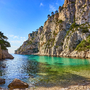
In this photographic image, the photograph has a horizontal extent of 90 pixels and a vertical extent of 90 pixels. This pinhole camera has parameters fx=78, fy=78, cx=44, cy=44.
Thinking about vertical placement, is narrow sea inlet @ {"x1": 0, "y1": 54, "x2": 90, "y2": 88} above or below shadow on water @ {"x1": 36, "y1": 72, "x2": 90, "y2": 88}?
below

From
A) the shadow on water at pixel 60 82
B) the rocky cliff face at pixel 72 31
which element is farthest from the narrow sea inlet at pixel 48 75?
the rocky cliff face at pixel 72 31

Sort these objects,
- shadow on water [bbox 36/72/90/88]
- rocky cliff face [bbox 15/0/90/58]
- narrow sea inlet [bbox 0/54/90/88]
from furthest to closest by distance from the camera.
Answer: rocky cliff face [bbox 15/0/90/58], narrow sea inlet [bbox 0/54/90/88], shadow on water [bbox 36/72/90/88]

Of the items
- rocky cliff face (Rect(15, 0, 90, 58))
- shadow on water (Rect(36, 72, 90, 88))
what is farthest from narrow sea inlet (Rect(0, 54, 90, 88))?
rocky cliff face (Rect(15, 0, 90, 58))

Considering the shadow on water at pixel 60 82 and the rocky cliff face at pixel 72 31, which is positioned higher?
the rocky cliff face at pixel 72 31

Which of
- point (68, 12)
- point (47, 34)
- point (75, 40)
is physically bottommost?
point (75, 40)

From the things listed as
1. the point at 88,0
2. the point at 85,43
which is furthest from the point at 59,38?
the point at 88,0

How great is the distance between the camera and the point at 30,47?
115500 millimetres

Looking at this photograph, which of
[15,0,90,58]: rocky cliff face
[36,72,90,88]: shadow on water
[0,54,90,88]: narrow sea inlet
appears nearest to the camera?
[36,72,90,88]: shadow on water

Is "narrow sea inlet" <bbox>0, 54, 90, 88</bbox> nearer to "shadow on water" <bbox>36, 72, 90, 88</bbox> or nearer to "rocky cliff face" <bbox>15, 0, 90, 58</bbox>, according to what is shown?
"shadow on water" <bbox>36, 72, 90, 88</bbox>

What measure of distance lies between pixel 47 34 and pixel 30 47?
37736 millimetres

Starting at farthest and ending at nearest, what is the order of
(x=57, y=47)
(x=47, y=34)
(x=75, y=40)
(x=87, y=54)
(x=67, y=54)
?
1. (x=47, y=34)
2. (x=57, y=47)
3. (x=75, y=40)
4. (x=67, y=54)
5. (x=87, y=54)

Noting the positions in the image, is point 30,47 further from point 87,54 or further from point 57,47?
point 87,54

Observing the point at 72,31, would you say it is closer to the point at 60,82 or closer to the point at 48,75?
the point at 48,75

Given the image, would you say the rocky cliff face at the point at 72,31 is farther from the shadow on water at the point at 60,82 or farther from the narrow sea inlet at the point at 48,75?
the shadow on water at the point at 60,82
